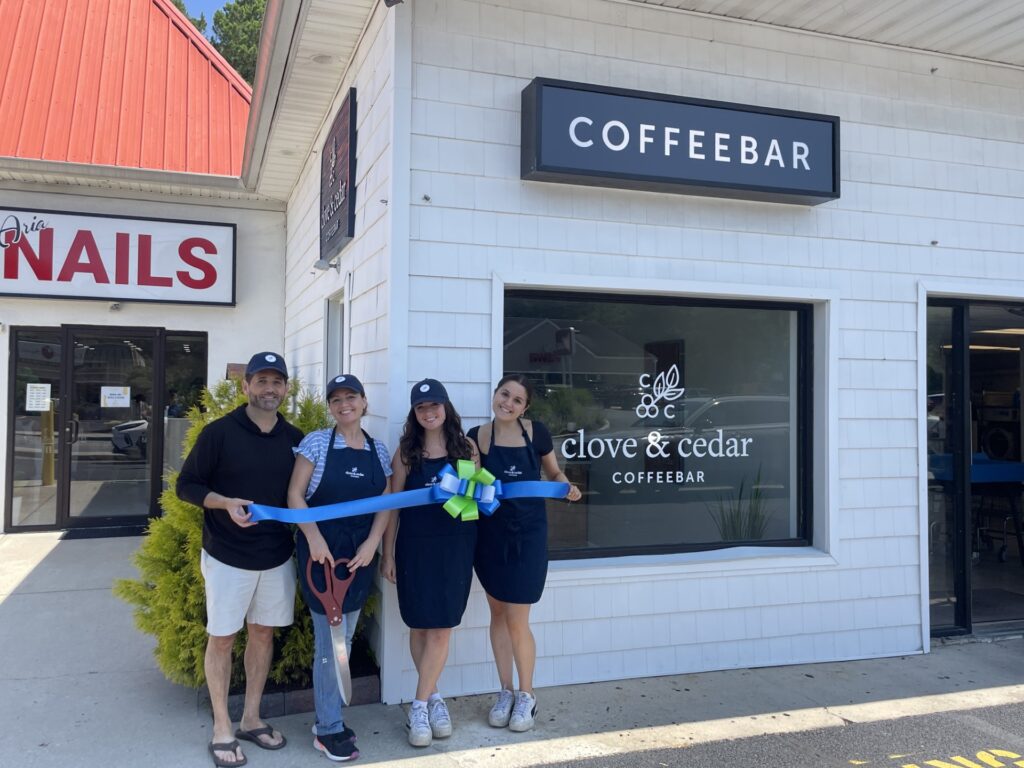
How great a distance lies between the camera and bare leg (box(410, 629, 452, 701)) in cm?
369

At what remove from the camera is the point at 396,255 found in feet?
13.6

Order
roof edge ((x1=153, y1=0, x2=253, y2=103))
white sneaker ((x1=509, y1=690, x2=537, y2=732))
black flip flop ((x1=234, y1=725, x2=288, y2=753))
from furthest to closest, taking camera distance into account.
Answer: roof edge ((x1=153, y1=0, x2=253, y2=103)) < white sneaker ((x1=509, y1=690, x2=537, y2=732)) < black flip flop ((x1=234, y1=725, x2=288, y2=753))

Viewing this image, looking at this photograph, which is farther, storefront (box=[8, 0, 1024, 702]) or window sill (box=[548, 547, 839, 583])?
window sill (box=[548, 547, 839, 583])

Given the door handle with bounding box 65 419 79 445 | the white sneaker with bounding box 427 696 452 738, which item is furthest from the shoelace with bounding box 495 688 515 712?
the door handle with bounding box 65 419 79 445

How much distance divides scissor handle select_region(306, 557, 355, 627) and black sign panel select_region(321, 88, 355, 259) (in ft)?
8.07

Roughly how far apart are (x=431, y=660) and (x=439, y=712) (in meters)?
Result: 0.26

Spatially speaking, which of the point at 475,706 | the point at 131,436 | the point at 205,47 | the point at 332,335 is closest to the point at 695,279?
the point at 475,706

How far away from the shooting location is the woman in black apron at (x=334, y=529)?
136 inches

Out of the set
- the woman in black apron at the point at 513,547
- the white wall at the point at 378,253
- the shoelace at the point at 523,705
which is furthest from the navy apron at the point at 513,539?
the white wall at the point at 378,253

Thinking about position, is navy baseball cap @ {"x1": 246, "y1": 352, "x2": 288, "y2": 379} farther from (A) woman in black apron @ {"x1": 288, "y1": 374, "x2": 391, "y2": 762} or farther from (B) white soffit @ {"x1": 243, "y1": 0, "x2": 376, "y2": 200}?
(B) white soffit @ {"x1": 243, "y1": 0, "x2": 376, "y2": 200}

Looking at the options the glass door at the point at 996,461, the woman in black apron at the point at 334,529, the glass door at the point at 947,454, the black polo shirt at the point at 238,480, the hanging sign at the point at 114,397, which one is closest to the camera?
the black polo shirt at the point at 238,480

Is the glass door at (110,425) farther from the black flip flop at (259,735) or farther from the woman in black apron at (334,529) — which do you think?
the woman in black apron at (334,529)

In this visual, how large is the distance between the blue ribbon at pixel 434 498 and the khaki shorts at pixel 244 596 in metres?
0.30

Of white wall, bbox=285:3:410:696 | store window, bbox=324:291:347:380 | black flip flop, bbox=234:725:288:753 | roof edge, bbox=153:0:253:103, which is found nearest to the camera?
black flip flop, bbox=234:725:288:753
